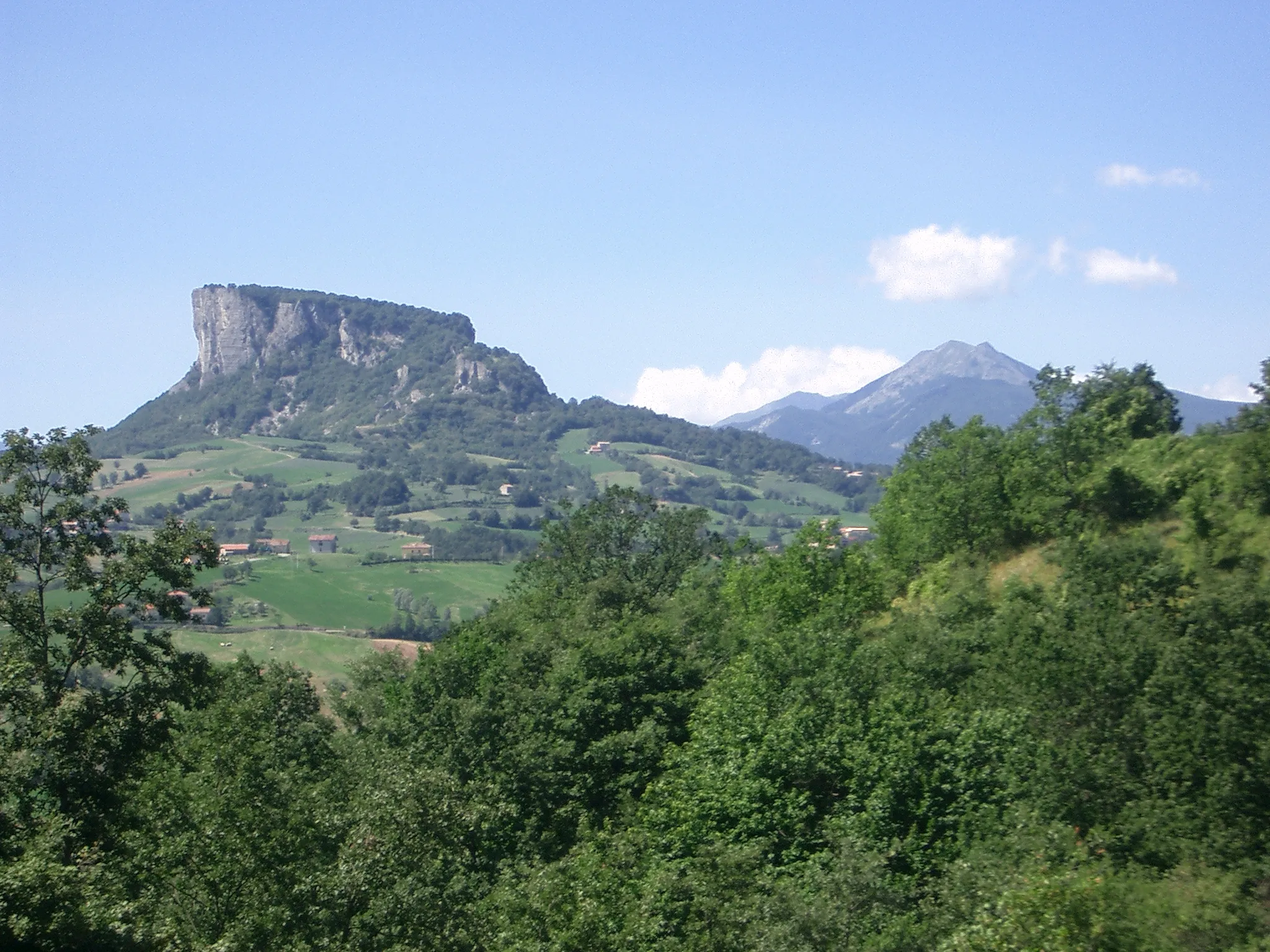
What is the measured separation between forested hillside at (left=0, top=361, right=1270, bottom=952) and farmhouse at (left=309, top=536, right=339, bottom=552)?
5657 inches

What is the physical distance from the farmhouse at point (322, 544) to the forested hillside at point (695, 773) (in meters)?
144

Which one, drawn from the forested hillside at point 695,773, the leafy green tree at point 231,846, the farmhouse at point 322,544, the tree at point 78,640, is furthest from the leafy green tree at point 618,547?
the farmhouse at point 322,544

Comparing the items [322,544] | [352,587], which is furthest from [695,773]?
[322,544]

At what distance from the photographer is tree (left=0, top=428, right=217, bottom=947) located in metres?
21.2

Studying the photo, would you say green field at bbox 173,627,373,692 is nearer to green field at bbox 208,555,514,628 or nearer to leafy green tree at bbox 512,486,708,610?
green field at bbox 208,555,514,628

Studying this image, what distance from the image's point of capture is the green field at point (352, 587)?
398 ft

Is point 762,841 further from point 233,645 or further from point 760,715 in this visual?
point 233,645

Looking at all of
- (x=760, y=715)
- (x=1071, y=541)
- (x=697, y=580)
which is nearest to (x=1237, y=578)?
(x=1071, y=541)

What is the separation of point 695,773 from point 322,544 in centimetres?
16110

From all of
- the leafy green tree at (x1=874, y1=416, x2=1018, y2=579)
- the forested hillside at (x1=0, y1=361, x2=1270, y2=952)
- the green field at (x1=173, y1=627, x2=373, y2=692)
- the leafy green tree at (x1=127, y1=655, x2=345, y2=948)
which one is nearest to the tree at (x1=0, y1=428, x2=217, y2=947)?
the forested hillside at (x1=0, y1=361, x2=1270, y2=952)

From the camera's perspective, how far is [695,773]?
2122 centimetres

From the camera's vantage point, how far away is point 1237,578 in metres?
22.7

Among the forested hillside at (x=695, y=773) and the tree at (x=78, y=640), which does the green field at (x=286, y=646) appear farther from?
the tree at (x=78, y=640)

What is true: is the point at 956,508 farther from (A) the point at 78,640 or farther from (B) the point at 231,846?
(B) the point at 231,846
